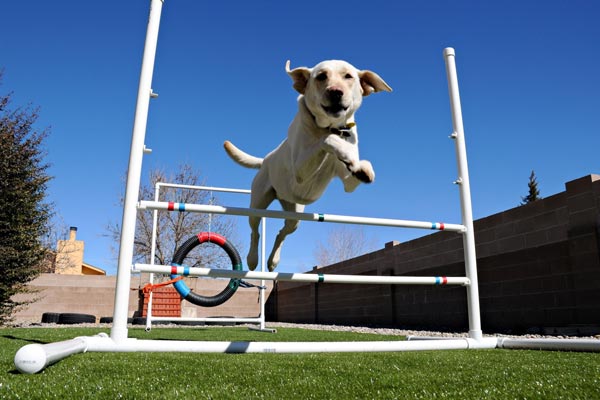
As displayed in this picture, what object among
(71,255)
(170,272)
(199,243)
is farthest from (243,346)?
(71,255)

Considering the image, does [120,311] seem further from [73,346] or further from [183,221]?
[183,221]

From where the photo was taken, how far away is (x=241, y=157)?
14.3 ft

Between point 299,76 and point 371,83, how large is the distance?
50 cm

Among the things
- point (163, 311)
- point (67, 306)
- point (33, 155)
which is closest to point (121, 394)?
point (33, 155)

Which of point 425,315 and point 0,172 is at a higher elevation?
point 0,172

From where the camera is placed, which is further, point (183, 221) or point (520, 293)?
point (183, 221)

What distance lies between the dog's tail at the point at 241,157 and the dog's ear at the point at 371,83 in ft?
4.90

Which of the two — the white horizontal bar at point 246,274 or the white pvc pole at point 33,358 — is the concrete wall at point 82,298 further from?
the white pvc pole at point 33,358

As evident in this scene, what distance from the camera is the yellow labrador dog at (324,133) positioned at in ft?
8.91

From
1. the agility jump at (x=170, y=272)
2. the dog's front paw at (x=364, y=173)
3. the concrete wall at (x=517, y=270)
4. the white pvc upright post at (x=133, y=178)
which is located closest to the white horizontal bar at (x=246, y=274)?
the agility jump at (x=170, y=272)

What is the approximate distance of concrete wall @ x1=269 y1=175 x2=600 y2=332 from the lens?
661 cm

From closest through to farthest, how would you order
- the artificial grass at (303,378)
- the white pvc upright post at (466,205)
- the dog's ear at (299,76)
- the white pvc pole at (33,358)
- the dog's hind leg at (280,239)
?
the artificial grass at (303,378)
the white pvc pole at (33,358)
the dog's ear at (299,76)
the white pvc upright post at (466,205)
the dog's hind leg at (280,239)

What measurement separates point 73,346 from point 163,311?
11.1 m

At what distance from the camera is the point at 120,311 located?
2854 millimetres
